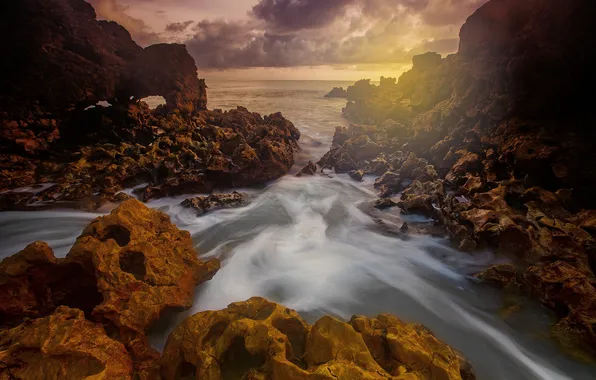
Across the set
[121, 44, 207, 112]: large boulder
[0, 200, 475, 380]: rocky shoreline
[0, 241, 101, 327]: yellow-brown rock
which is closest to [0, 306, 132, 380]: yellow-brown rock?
[0, 200, 475, 380]: rocky shoreline

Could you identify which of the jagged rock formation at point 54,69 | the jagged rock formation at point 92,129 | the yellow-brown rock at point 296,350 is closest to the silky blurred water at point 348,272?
the jagged rock formation at point 92,129

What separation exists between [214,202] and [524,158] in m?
7.88

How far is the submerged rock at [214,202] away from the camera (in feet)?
26.2

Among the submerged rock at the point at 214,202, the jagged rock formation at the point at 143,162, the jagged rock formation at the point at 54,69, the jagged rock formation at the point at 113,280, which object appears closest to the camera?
the jagged rock formation at the point at 113,280

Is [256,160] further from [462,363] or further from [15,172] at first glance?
[462,363]

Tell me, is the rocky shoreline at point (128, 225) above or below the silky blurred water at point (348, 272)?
above

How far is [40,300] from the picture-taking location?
3.50 metres

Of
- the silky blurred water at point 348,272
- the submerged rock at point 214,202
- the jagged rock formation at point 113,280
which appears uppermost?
the jagged rock formation at point 113,280

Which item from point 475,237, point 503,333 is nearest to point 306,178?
point 475,237

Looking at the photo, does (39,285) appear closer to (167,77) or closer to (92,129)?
(92,129)

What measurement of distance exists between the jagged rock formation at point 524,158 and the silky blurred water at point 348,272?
42cm

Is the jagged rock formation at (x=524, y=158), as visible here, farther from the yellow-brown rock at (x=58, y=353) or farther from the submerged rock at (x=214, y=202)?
the yellow-brown rock at (x=58, y=353)

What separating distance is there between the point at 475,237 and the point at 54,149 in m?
12.2

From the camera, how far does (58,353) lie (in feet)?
8.14
